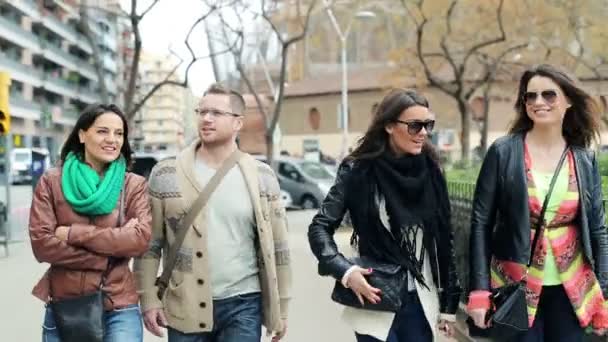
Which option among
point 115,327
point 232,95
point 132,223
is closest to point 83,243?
point 132,223

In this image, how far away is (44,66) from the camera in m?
73.3

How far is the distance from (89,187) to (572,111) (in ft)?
6.88

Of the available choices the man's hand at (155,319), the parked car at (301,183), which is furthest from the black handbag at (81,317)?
the parked car at (301,183)

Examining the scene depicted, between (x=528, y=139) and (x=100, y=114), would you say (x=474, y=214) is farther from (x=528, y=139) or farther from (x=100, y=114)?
(x=100, y=114)

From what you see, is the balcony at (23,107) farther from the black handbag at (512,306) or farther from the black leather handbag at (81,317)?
the black handbag at (512,306)

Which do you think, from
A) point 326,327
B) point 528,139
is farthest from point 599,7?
point 528,139

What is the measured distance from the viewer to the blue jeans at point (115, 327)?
3582 millimetres

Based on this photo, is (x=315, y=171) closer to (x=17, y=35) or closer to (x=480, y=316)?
(x=480, y=316)

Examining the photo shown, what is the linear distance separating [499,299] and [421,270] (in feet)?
1.10

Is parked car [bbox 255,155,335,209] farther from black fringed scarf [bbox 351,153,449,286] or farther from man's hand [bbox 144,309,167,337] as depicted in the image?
black fringed scarf [bbox 351,153,449,286]

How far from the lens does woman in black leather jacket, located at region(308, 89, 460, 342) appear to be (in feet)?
11.1

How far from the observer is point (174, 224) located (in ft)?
12.2

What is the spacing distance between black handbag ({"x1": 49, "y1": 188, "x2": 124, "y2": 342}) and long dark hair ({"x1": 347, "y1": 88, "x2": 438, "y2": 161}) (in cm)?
124

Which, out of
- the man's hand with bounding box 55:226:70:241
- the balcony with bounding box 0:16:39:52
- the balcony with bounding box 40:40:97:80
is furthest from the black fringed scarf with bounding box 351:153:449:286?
the balcony with bounding box 40:40:97:80
